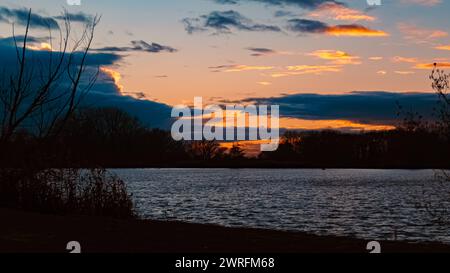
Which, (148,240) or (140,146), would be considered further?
(140,146)

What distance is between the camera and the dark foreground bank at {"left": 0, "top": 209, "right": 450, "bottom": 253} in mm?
13016

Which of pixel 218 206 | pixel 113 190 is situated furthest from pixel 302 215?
pixel 113 190

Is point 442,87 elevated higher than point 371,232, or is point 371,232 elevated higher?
point 442,87

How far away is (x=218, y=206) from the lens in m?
50.2

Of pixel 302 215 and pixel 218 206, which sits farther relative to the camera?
pixel 218 206

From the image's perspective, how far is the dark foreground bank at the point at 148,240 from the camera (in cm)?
1302

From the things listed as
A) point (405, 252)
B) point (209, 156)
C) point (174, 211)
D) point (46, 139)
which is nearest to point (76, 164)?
point (46, 139)

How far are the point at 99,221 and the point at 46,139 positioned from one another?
710 cm

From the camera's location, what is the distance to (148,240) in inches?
556

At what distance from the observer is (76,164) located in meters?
23.7

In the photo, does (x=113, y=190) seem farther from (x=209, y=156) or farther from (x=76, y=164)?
(x=209, y=156)
